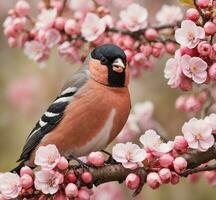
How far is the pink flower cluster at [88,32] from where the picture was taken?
12.1ft

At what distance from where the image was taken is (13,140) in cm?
594

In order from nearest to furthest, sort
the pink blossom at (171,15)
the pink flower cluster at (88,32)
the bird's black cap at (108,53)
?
the bird's black cap at (108,53) < the pink flower cluster at (88,32) < the pink blossom at (171,15)

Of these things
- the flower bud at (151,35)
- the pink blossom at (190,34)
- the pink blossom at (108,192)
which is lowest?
the pink blossom at (108,192)

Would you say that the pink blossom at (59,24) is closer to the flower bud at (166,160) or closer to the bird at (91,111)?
the bird at (91,111)

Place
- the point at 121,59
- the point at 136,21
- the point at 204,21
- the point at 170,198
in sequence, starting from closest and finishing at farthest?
the point at 204,21 < the point at 121,59 < the point at 136,21 < the point at 170,198

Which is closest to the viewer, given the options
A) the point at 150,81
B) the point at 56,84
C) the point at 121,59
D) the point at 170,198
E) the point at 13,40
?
the point at 121,59

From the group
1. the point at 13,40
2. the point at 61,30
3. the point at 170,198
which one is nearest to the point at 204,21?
the point at 61,30

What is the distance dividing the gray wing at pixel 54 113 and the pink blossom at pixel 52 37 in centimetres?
26

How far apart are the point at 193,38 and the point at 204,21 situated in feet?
0.42

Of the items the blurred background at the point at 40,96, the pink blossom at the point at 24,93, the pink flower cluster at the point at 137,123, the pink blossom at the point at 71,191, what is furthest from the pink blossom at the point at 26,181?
the pink blossom at the point at 24,93

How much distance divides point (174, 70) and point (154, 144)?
0.33 m

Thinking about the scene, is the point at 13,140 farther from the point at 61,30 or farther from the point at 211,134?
the point at 211,134

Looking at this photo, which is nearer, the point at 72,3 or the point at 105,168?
the point at 105,168

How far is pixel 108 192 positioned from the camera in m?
4.67
